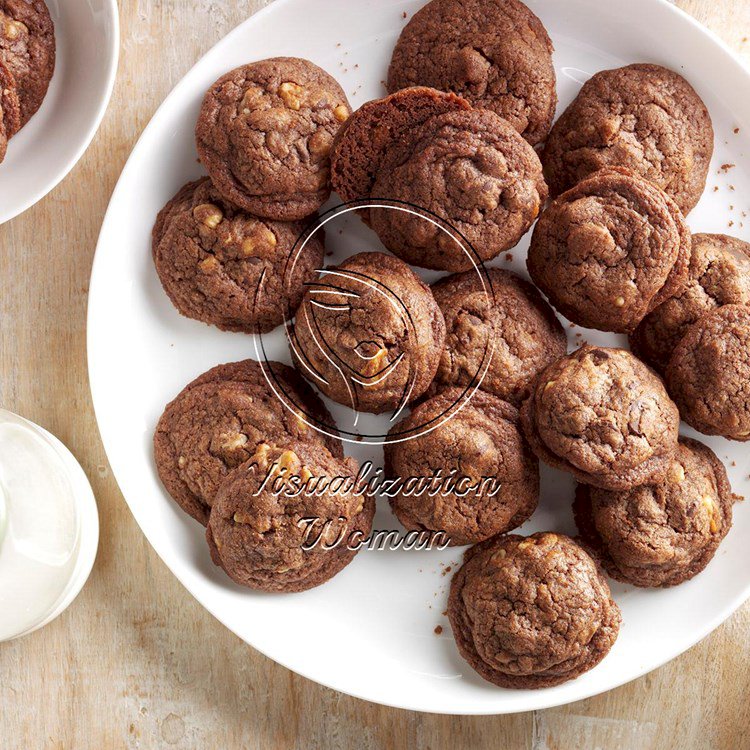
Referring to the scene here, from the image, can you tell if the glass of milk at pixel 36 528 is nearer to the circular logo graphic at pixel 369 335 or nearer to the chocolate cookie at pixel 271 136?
the circular logo graphic at pixel 369 335

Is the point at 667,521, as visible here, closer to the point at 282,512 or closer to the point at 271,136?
the point at 282,512

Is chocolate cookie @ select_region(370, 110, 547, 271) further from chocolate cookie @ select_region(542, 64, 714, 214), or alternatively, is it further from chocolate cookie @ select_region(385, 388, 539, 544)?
chocolate cookie @ select_region(385, 388, 539, 544)

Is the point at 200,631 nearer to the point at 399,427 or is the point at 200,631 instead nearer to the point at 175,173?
the point at 399,427

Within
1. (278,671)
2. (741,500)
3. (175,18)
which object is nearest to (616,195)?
(741,500)

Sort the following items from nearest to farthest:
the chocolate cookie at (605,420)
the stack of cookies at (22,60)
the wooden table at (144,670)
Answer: the chocolate cookie at (605,420) → the stack of cookies at (22,60) → the wooden table at (144,670)

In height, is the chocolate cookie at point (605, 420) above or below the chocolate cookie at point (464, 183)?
below

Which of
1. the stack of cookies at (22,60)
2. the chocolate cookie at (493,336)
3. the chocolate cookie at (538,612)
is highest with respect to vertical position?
the chocolate cookie at (493,336)

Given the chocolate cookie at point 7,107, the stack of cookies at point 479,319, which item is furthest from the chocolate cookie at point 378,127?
the chocolate cookie at point 7,107

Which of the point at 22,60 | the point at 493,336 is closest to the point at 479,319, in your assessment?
the point at 493,336
